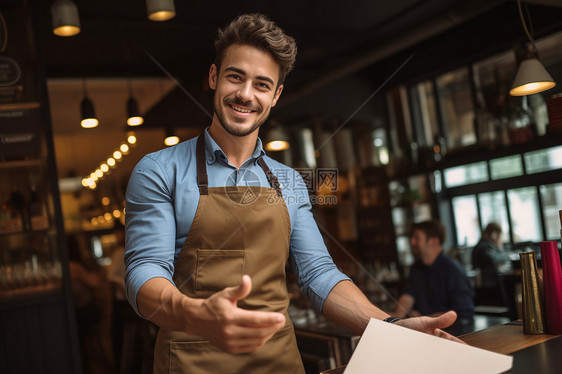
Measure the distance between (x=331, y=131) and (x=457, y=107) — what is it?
143cm

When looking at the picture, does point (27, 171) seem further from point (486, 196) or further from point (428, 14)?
point (486, 196)

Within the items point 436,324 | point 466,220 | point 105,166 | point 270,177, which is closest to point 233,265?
point 270,177

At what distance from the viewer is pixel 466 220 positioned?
5.57 meters

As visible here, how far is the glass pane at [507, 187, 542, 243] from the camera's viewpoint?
15.6 ft

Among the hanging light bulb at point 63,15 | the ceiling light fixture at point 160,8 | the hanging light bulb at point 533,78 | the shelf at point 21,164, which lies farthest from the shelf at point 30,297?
the hanging light bulb at point 533,78

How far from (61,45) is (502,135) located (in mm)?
3949

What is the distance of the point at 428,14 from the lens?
15.8 feet

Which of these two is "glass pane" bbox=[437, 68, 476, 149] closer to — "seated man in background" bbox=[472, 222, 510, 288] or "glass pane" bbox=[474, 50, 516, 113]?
"glass pane" bbox=[474, 50, 516, 113]

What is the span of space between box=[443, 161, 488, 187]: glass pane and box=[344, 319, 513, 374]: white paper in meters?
4.35

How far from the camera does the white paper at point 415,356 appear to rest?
1117 mm

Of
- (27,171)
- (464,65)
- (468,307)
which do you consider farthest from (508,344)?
(464,65)

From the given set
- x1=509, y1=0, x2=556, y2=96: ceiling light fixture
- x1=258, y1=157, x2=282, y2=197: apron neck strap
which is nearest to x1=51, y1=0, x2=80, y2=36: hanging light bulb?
x1=258, y1=157, x2=282, y2=197: apron neck strap

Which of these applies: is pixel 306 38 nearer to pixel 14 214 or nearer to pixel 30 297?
pixel 14 214

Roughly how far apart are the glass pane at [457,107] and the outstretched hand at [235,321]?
5.05 meters
